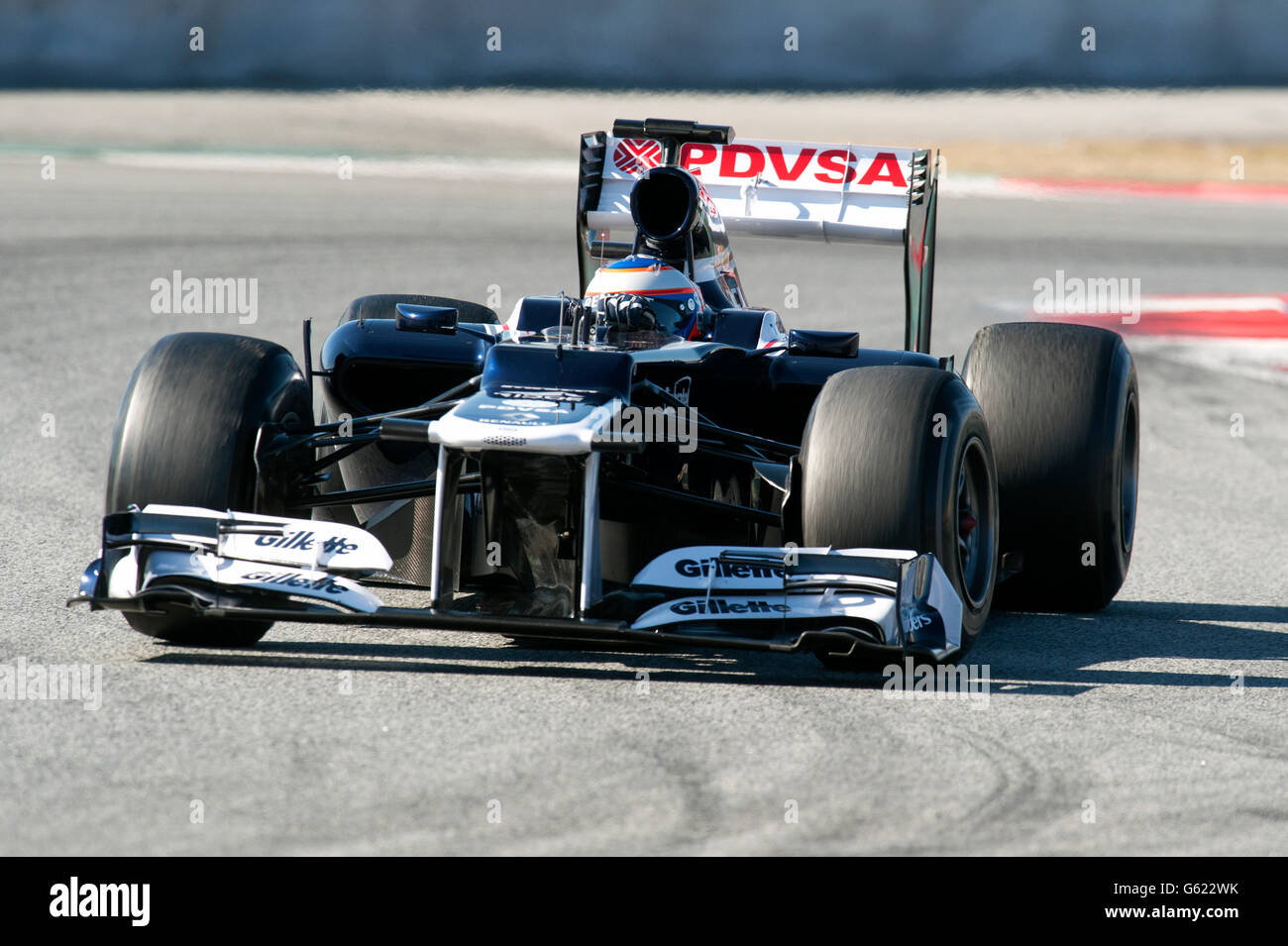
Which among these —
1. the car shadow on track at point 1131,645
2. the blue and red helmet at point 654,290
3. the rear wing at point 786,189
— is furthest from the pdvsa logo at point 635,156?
the car shadow on track at point 1131,645

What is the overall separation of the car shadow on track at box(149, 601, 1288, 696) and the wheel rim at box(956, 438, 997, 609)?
0.84 feet

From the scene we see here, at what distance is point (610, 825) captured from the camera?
4914 mm

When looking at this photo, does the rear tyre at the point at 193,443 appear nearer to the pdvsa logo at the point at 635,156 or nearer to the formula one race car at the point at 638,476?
the formula one race car at the point at 638,476

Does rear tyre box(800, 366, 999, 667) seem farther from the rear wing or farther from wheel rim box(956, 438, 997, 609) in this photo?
the rear wing

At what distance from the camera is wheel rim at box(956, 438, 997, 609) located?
6.98 meters

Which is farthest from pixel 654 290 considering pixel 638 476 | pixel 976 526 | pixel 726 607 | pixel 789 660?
pixel 726 607

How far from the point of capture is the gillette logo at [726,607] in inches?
245

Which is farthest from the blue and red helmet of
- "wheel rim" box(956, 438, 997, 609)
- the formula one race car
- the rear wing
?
"wheel rim" box(956, 438, 997, 609)

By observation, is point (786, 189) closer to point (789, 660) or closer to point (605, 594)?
point (789, 660)

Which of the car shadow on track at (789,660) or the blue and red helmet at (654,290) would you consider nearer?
the car shadow on track at (789,660)

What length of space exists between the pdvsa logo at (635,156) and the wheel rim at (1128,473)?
8.37 feet

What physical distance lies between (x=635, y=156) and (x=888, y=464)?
3395 millimetres
